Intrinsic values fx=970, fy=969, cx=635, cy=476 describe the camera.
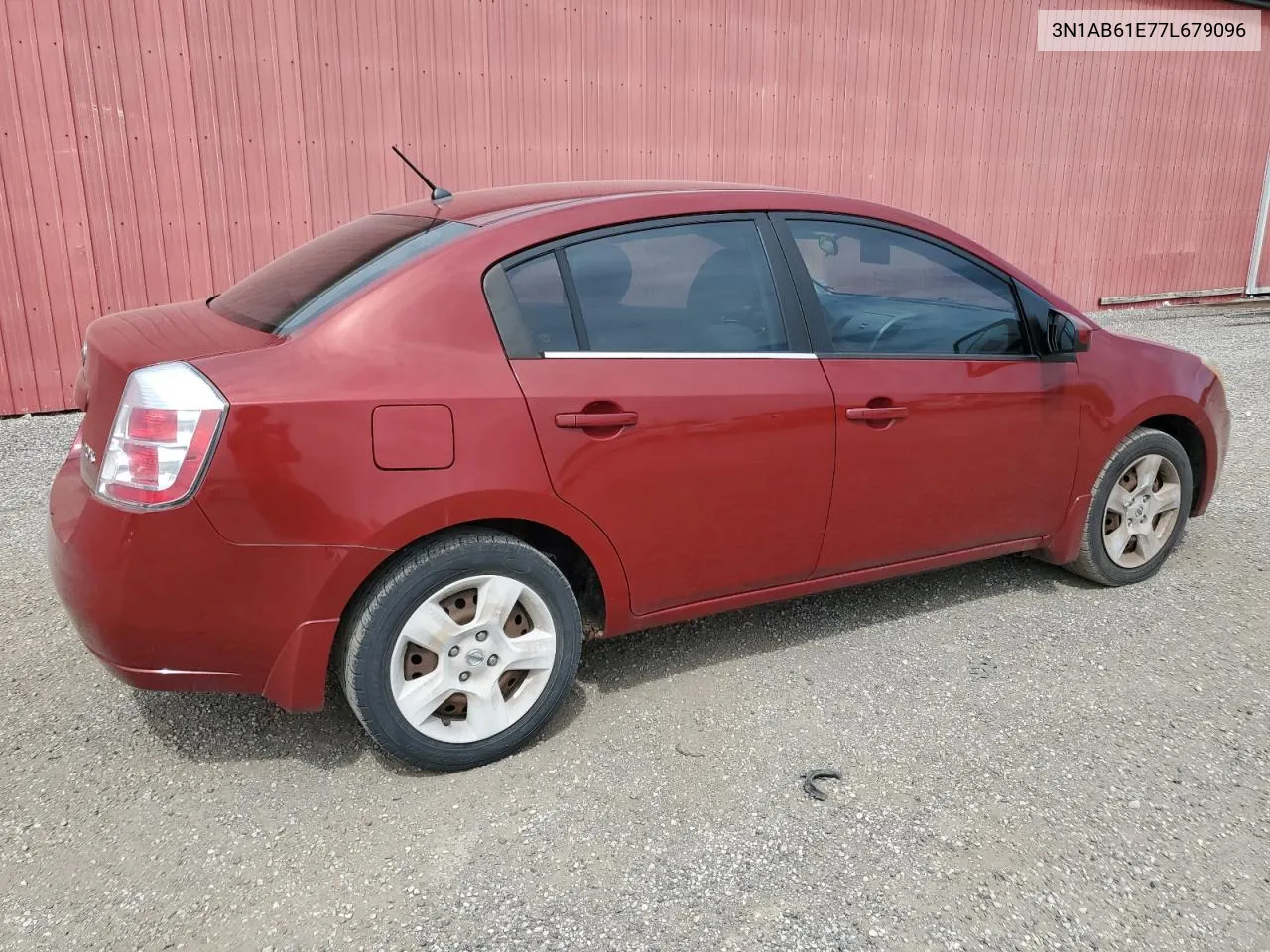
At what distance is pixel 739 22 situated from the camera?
8562 mm

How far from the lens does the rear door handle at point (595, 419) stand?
2646 millimetres

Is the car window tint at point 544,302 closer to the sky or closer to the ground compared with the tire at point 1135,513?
closer to the sky

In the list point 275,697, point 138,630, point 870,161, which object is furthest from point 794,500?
point 870,161

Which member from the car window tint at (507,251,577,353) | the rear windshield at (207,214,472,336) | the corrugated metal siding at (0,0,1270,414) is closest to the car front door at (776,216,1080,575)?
the car window tint at (507,251,577,353)

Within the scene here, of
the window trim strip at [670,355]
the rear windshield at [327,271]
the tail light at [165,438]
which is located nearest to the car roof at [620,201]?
the rear windshield at [327,271]

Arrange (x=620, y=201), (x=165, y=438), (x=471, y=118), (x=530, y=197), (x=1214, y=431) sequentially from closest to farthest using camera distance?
(x=165, y=438) < (x=620, y=201) < (x=530, y=197) < (x=1214, y=431) < (x=471, y=118)

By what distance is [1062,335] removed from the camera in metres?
3.52

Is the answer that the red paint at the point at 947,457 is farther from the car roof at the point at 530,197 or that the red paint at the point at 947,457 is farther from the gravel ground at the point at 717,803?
the car roof at the point at 530,197

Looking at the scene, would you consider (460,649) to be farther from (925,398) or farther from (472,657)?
(925,398)

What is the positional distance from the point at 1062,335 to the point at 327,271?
8.33ft

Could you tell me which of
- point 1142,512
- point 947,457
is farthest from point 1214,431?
point 947,457

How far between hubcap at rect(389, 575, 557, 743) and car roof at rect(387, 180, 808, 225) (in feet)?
3.53

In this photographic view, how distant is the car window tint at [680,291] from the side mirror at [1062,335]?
115 centimetres

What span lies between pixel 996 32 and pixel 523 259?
9803 mm
